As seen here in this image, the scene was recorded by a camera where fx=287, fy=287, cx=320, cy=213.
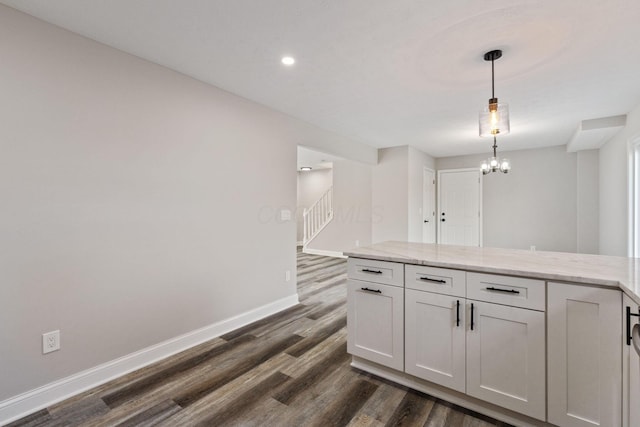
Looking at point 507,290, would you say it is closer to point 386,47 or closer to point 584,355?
point 584,355

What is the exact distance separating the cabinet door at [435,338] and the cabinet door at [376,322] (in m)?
0.06

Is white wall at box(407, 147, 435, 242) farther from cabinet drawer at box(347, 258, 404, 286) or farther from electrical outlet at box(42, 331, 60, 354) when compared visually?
electrical outlet at box(42, 331, 60, 354)

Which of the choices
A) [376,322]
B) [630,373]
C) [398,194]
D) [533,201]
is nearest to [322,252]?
[398,194]

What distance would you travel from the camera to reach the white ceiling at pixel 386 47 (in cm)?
170

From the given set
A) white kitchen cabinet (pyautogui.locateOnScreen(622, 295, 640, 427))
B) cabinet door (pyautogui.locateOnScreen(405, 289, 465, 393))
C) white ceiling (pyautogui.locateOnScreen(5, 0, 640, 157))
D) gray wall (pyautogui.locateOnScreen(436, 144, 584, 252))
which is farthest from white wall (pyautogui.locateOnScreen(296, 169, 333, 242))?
white kitchen cabinet (pyautogui.locateOnScreen(622, 295, 640, 427))

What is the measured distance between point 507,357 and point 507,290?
0.37m

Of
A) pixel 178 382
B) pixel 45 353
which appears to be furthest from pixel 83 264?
pixel 178 382

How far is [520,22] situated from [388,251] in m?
1.70

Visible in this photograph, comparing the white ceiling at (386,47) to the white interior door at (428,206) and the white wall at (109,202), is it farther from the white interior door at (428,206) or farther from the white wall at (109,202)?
the white interior door at (428,206)

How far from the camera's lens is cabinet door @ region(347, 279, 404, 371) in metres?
1.97

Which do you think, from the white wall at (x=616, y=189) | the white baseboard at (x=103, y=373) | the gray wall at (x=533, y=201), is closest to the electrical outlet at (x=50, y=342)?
the white baseboard at (x=103, y=373)

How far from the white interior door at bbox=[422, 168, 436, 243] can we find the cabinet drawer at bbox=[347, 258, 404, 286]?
4.37 m

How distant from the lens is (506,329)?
1.59 metres

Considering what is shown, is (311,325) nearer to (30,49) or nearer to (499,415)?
(499,415)
